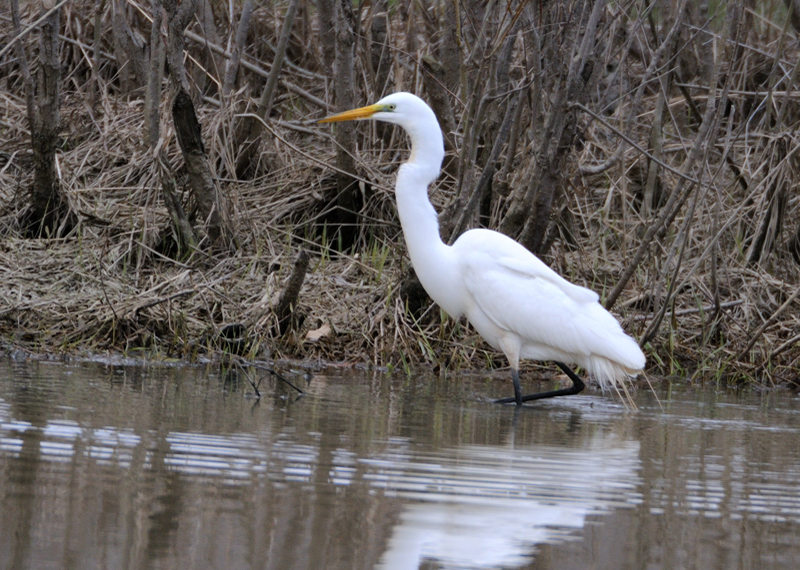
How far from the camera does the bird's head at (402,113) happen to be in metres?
5.68

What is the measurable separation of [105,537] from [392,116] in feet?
12.9

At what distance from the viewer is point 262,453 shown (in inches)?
126

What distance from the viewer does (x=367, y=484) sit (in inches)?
111

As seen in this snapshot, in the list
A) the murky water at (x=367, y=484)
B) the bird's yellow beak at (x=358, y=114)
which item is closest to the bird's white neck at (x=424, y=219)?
the bird's yellow beak at (x=358, y=114)

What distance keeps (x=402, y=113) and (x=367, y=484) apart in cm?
324

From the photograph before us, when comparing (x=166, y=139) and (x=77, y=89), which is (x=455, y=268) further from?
(x=77, y=89)

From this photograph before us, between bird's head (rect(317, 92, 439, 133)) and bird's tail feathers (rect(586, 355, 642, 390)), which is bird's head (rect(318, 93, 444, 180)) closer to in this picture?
bird's head (rect(317, 92, 439, 133))

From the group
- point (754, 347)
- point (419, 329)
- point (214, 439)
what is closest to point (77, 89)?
point (419, 329)

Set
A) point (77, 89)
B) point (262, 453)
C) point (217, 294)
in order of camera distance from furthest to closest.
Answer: point (77, 89) < point (217, 294) < point (262, 453)

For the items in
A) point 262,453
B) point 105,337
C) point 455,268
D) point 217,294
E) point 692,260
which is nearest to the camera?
point 262,453

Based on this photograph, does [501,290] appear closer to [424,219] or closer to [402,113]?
[424,219]

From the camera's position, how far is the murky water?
220 centimetres

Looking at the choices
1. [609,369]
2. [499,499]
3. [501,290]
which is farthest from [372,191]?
[499,499]

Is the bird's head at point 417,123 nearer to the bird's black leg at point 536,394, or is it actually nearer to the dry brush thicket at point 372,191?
the dry brush thicket at point 372,191
